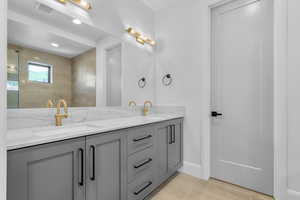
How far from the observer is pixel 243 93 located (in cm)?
187

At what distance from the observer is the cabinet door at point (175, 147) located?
1.96 m

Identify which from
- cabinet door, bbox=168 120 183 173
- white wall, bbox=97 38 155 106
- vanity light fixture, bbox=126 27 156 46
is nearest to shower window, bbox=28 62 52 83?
white wall, bbox=97 38 155 106

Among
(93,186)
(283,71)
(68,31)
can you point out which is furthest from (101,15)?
(283,71)

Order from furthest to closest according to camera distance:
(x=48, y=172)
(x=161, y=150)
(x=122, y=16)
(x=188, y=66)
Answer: (x=188, y=66) → (x=122, y=16) → (x=161, y=150) → (x=48, y=172)

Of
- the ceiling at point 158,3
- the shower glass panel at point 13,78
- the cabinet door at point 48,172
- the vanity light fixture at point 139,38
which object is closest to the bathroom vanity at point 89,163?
the cabinet door at point 48,172

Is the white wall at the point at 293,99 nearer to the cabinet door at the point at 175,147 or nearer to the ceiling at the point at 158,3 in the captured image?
the cabinet door at the point at 175,147

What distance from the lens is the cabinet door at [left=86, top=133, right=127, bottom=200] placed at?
3.38 ft

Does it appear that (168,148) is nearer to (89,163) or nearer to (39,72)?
(89,163)

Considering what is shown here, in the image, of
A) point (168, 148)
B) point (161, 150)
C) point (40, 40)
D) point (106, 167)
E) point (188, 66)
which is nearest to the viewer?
point (106, 167)

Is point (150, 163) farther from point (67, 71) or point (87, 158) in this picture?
point (67, 71)

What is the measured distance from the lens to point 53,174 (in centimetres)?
87

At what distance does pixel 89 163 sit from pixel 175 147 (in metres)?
1.33

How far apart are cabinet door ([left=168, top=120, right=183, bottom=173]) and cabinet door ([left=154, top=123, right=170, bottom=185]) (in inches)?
3.5

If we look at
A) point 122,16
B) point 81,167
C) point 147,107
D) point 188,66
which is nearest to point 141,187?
point 81,167
